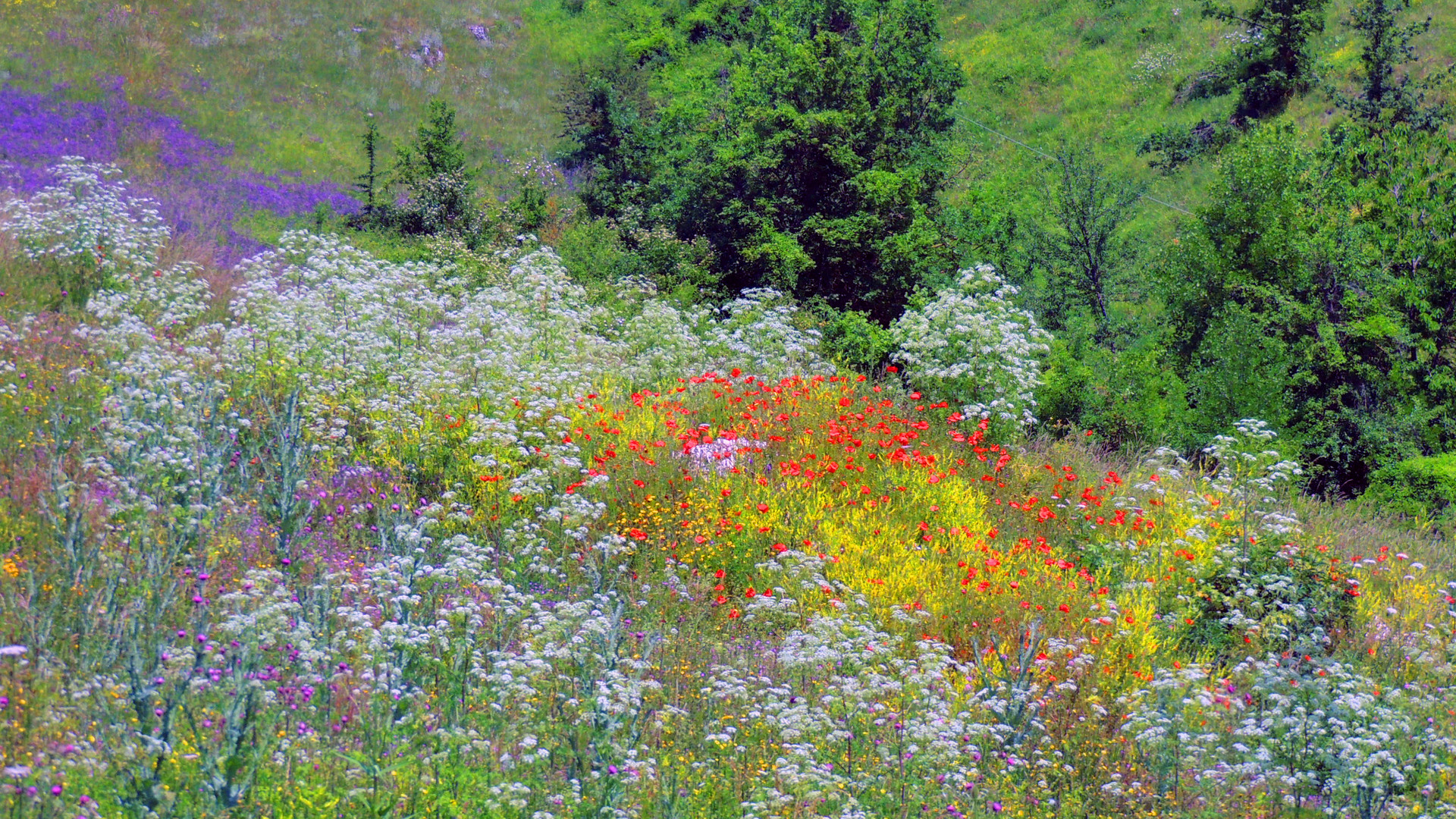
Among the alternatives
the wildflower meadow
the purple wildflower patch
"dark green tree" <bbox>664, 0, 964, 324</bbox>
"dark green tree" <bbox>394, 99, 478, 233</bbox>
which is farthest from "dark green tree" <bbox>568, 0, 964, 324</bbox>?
the wildflower meadow

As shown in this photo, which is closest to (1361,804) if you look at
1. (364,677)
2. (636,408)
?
(364,677)

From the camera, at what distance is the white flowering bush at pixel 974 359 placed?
10.4 m

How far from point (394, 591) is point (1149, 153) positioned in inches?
1033

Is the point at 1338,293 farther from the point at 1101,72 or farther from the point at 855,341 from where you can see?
the point at 1101,72

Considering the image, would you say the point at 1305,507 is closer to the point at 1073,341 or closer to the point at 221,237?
the point at 1073,341

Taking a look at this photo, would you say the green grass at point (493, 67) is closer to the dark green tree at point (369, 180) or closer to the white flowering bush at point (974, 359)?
the dark green tree at point (369, 180)

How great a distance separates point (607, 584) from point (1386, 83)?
2431 centimetres

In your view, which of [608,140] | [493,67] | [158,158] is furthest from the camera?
[493,67]

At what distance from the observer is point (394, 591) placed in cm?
513

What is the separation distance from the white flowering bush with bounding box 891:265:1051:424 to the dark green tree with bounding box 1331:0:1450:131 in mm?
15721

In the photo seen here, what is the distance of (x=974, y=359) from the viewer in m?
10.7

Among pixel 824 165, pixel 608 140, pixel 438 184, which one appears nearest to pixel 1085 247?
pixel 824 165

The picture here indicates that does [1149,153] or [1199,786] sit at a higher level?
[1149,153]

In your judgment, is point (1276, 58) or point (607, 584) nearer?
point (607, 584)
